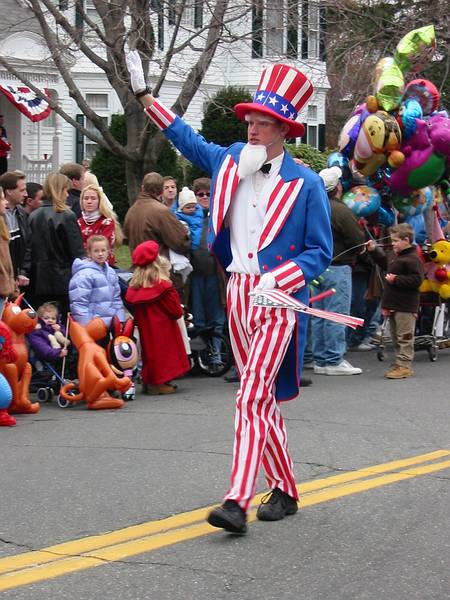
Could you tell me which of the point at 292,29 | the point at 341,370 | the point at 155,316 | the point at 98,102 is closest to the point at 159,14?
the point at 292,29

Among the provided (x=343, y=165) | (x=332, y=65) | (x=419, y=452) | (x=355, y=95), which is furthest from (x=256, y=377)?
(x=355, y=95)

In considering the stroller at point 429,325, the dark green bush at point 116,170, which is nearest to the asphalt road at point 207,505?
the stroller at point 429,325

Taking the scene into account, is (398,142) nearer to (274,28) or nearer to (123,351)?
(123,351)

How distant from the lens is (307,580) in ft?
17.6

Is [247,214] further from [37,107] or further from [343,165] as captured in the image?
[37,107]

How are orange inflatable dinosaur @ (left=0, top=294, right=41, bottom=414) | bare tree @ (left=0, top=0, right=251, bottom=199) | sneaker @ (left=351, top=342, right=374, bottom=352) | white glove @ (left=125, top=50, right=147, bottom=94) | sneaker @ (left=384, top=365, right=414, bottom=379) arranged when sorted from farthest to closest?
bare tree @ (left=0, top=0, right=251, bottom=199) < sneaker @ (left=351, top=342, right=374, bottom=352) < sneaker @ (left=384, top=365, right=414, bottom=379) < orange inflatable dinosaur @ (left=0, top=294, right=41, bottom=414) < white glove @ (left=125, top=50, right=147, bottom=94)

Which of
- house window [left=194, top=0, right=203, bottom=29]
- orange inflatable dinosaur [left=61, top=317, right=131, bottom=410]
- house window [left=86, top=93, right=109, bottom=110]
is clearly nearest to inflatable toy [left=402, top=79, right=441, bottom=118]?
house window [left=194, top=0, right=203, bottom=29]

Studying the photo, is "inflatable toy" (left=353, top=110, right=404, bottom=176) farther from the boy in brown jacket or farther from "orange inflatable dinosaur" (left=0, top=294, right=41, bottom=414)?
"orange inflatable dinosaur" (left=0, top=294, right=41, bottom=414)

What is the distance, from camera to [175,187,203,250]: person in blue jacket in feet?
41.3

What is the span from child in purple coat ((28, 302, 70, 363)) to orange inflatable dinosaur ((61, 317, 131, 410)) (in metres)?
0.13

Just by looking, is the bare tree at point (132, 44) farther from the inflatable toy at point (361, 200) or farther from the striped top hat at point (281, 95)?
the striped top hat at point (281, 95)

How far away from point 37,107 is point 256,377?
21.0m

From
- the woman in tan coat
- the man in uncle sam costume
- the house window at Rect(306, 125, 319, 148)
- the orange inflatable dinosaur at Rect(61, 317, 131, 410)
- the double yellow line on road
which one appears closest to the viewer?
the double yellow line on road

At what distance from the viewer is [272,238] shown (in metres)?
6.32
